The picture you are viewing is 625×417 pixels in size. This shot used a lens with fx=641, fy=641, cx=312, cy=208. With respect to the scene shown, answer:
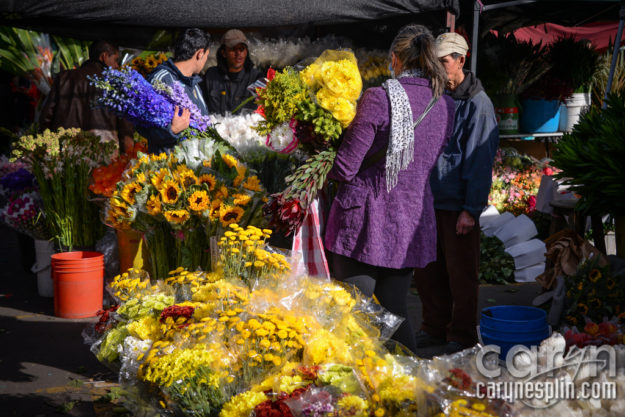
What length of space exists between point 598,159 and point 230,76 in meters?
3.48

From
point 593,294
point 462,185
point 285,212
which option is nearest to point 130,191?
point 285,212

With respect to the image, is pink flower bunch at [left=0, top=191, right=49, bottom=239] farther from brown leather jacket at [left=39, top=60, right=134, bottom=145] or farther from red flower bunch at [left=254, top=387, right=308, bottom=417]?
red flower bunch at [left=254, top=387, right=308, bottom=417]

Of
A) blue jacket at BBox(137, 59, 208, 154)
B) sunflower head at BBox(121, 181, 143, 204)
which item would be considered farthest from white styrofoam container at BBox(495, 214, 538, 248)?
sunflower head at BBox(121, 181, 143, 204)

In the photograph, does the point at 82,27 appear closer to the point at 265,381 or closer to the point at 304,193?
the point at 304,193

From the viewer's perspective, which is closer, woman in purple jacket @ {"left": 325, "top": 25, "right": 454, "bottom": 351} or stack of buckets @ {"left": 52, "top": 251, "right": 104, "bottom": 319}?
woman in purple jacket @ {"left": 325, "top": 25, "right": 454, "bottom": 351}

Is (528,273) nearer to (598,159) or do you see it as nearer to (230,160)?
(598,159)

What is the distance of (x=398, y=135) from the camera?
9.23 feet

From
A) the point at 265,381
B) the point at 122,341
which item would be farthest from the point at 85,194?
the point at 265,381

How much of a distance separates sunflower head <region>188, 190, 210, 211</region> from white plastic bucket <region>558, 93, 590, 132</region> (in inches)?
237

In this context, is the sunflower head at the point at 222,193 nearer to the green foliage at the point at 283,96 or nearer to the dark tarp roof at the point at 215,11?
the green foliage at the point at 283,96

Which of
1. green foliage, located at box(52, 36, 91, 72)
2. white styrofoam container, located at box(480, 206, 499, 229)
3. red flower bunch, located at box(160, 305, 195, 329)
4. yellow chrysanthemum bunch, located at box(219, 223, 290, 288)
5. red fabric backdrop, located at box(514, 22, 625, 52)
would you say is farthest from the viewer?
red fabric backdrop, located at box(514, 22, 625, 52)

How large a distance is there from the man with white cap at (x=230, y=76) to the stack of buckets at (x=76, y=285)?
5.61ft

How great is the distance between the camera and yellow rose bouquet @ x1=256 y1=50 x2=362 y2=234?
2834 mm

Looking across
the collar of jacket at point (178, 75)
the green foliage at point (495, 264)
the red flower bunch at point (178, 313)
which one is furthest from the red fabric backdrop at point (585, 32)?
the red flower bunch at point (178, 313)
